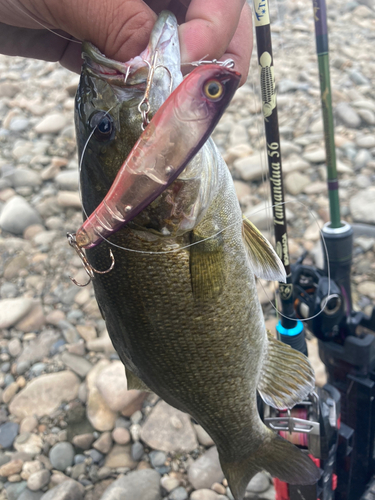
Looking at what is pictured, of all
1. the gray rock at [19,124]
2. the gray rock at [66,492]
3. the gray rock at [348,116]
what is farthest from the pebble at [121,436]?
the gray rock at [19,124]

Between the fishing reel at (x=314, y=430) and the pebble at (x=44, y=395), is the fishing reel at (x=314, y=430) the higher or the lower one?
the higher one

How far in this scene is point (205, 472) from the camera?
2771 mm

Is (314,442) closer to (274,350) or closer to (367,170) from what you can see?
(274,350)

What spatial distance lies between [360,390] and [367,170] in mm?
3481

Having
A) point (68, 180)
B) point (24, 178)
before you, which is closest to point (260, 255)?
point (68, 180)

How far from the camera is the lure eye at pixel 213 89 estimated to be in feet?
2.86

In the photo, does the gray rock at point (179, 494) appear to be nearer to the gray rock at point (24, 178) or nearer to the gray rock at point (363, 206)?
the gray rock at point (363, 206)

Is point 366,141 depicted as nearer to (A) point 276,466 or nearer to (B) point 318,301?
(B) point 318,301

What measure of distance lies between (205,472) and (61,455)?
0.97 metres

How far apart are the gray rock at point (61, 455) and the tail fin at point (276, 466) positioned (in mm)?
1496

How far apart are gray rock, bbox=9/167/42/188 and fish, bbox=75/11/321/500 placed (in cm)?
427

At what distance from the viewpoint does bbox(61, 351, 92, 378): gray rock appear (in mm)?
3475

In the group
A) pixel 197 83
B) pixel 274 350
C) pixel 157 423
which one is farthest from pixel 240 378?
pixel 157 423

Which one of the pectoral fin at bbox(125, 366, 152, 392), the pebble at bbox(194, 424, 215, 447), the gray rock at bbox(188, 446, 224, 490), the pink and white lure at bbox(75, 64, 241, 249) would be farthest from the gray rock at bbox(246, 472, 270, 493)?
the pink and white lure at bbox(75, 64, 241, 249)
